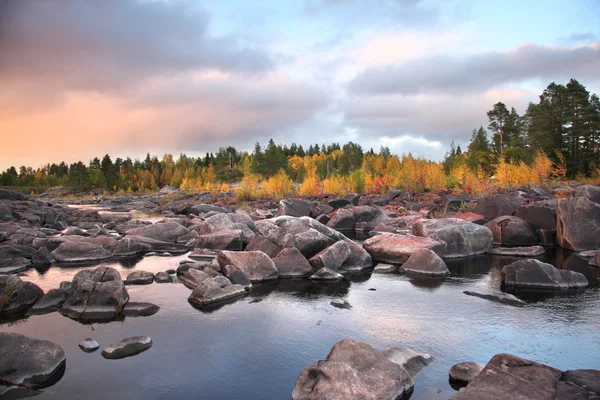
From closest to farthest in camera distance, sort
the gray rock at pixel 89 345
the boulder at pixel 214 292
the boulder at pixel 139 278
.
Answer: the gray rock at pixel 89 345, the boulder at pixel 214 292, the boulder at pixel 139 278

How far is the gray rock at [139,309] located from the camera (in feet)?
28.4

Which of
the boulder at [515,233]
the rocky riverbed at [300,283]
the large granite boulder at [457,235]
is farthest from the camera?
the boulder at [515,233]

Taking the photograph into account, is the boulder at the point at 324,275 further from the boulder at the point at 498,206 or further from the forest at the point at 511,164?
the forest at the point at 511,164

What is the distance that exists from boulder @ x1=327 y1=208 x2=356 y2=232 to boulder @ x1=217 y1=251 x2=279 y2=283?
38.2 ft

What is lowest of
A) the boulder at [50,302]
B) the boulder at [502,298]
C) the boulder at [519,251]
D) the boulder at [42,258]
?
the boulder at [519,251]

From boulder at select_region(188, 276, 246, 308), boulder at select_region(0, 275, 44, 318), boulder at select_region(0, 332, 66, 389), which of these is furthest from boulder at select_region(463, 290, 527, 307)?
boulder at select_region(0, 275, 44, 318)

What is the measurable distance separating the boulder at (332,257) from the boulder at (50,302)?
672 cm

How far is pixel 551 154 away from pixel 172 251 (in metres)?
40.8

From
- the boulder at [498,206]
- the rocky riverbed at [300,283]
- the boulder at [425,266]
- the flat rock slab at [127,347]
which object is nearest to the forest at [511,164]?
the boulder at [498,206]

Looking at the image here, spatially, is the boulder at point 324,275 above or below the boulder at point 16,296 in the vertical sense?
below

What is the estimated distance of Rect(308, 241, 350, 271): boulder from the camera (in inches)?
490

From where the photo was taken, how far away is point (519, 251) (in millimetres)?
15688

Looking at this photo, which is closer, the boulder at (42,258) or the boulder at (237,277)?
the boulder at (237,277)

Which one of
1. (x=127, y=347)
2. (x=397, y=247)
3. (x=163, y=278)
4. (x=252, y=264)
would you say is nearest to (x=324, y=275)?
(x=252, y=264)
